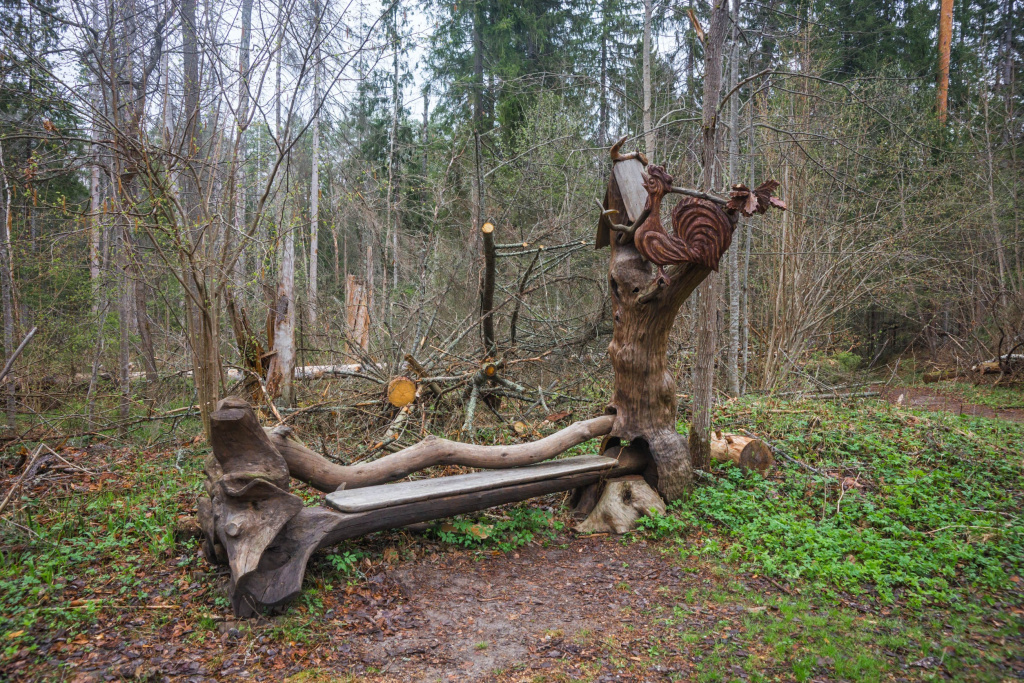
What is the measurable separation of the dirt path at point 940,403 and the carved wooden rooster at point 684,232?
20.9ft

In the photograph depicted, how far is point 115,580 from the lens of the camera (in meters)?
Answer: 3.75

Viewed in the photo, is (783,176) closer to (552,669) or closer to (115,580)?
(552,669)

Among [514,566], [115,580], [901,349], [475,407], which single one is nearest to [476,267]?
[475,407]

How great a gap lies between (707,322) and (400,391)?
10.8 feet

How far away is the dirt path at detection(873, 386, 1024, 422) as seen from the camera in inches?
375

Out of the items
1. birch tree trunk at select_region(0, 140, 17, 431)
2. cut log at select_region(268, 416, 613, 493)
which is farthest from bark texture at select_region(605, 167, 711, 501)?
birch tree trunk at select_region(0, 140, 17, 431)

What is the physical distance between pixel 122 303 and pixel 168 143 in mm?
3019

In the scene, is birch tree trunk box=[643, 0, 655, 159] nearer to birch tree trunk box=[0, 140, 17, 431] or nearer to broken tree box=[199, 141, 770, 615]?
broken tree box=[199, 141, 770, 615]

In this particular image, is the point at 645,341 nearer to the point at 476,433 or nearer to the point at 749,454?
the point at 749,454

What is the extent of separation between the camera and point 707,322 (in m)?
5.68

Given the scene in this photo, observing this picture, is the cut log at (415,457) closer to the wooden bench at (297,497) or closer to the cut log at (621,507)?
the wooden bench at (297,497)

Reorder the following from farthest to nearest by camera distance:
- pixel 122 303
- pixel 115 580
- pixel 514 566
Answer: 1. pixel 122 303
2. pixel 514 566
3. pixel 115 580

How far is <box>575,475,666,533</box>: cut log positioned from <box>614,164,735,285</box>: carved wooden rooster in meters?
1.81

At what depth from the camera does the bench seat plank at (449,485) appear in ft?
13.6
